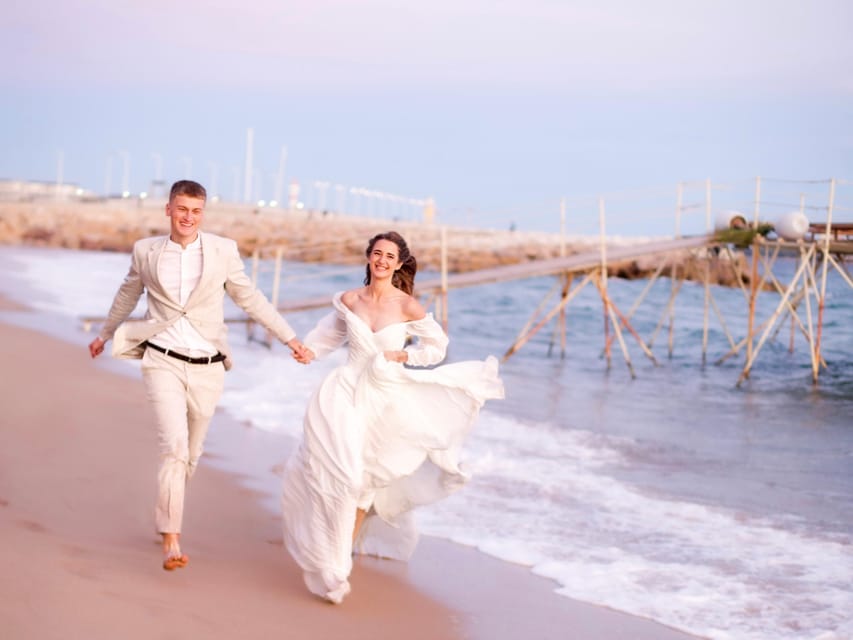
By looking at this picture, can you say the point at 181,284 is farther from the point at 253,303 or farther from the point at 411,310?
the point at 411,310

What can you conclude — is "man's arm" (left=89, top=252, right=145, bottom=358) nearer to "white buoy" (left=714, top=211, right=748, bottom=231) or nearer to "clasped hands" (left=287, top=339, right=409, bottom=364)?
"clasped hands" (left=287, top=339, right=409, bottom=364)

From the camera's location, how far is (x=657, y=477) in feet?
30.5

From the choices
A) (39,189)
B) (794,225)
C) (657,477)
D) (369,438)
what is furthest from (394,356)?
(39,189)

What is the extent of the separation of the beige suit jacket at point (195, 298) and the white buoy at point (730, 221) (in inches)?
655

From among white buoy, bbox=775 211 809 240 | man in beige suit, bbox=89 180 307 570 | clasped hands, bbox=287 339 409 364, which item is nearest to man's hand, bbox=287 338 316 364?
clasped hands, bbox=287 339 409 364

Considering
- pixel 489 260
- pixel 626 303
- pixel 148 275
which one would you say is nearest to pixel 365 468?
pixel 148 275

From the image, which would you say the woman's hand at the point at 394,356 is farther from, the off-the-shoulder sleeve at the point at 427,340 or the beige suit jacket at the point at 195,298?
the beige suit jacket at the point at 195,298

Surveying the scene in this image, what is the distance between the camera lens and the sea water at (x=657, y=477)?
6012 mm

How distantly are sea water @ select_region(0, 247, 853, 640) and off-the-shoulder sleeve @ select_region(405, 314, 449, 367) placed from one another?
1.44 metres

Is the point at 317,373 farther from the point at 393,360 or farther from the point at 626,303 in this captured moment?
the point at 626,303

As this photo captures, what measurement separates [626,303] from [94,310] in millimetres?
25359

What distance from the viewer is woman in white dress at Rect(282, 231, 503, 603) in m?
5.07

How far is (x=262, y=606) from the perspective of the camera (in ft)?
16.0

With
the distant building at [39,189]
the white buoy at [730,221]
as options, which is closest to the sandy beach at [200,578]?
the white buoy at [730,221]
